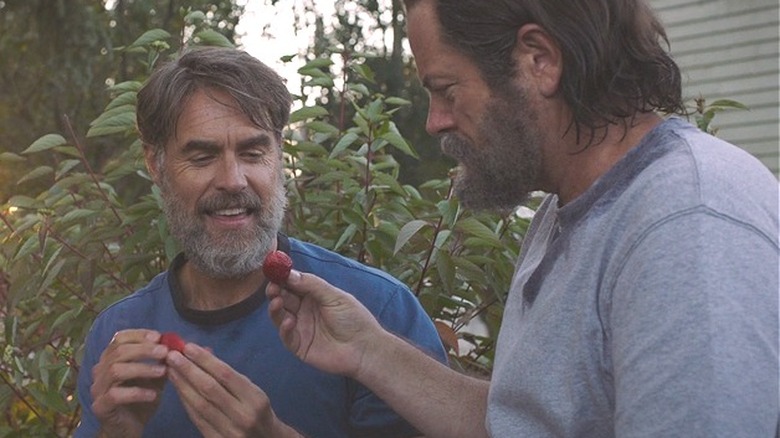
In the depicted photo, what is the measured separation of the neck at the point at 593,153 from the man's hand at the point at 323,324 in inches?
21.8

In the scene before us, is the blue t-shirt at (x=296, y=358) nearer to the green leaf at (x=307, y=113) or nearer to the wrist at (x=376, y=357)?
the wrist at (x=376, y=357)

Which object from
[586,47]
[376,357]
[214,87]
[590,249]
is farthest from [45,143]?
[590,249]

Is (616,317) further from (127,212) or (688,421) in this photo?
(127,212)

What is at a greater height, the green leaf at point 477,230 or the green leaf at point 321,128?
the green leaf at point 321,128

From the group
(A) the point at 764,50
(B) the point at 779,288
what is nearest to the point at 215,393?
(B) the point at 779,288

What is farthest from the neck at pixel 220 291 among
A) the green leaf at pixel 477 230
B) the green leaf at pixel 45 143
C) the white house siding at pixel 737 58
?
the white house siding at pixel 737 58

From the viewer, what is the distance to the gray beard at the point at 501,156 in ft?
6.77

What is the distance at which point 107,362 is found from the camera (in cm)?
260

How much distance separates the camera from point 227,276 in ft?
9.73

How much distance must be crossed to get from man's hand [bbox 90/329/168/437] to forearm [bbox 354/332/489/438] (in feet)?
1.38

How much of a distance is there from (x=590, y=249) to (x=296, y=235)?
1.76 meters

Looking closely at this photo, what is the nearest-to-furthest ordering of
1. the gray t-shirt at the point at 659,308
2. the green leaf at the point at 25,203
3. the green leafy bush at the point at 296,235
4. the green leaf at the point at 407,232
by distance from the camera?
the gray t-shirt at the point at 659,308 → the green leaf at the point at 407,232 → the green leafy bush at the point at 296,235 → the green leaf at the point at 25,203

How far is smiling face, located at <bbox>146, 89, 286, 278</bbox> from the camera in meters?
2.97

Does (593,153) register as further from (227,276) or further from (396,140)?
(396,140)
